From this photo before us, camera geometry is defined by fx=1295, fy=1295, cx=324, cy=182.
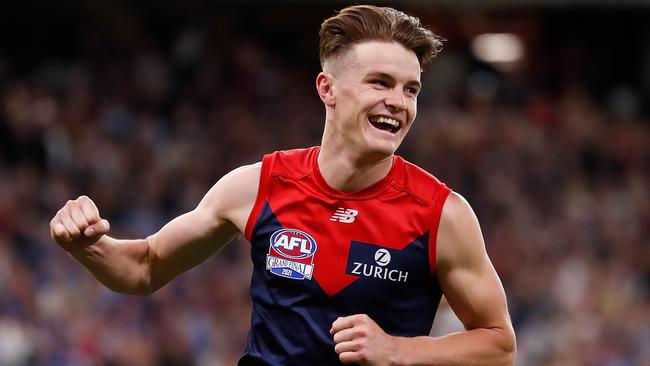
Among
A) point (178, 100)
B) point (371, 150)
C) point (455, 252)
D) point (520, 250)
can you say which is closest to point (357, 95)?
point (371, 150)

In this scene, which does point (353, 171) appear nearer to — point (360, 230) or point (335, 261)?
point (360, 230)

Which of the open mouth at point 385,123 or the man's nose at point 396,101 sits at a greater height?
the man's nose at point 396,101

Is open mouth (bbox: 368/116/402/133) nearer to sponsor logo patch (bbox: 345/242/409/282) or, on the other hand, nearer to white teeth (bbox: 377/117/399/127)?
Result: white teeth (bbox: 377/117/399/127)

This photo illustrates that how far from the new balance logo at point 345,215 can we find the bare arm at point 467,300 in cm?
33

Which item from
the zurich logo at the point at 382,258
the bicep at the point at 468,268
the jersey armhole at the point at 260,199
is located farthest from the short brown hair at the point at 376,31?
the zurich logo at the point at 382,258

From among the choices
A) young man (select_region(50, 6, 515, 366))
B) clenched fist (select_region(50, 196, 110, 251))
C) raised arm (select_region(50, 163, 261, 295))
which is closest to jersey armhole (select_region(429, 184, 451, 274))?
young man (select_region(50, 6, 515, 366))

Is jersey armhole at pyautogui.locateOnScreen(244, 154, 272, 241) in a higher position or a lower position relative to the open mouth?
lower

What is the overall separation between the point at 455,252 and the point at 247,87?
11.4 metres

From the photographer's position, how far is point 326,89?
15.7ft

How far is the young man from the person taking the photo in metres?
4.51

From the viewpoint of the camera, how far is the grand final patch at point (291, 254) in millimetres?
4582

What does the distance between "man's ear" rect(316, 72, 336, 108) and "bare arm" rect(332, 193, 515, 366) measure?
576mm

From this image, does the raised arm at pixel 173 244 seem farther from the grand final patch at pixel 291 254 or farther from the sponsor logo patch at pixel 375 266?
the sponsor logo patch at pixel 375 266

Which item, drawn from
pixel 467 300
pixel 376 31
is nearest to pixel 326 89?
pixel 376 31
